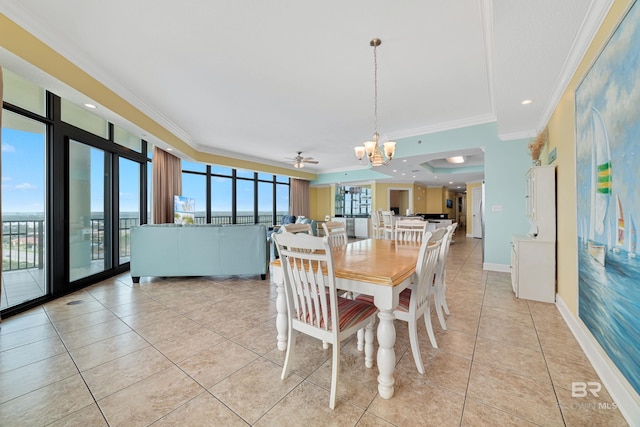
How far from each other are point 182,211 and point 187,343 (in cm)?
424

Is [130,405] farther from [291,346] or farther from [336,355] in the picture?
[336,355]

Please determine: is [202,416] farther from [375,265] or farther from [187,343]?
[375,265]

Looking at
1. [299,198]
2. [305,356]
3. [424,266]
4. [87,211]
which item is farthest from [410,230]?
[299,198]

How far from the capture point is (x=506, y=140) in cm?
428

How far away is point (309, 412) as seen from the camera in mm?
1360

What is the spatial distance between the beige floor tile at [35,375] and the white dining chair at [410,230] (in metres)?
3.23

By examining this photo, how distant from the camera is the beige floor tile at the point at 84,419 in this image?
1280mm

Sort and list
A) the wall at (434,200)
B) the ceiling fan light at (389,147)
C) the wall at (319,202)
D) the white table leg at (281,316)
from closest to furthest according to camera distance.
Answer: the white table leg at (281,316)
the ceiling fan light at (389,147)
the wall at (319,202)
the wall at (434,200)

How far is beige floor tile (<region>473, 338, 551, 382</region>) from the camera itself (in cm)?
168

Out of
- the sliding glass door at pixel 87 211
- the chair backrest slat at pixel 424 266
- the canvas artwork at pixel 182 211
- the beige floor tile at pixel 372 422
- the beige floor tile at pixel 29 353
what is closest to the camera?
the beige floor tile at pixel 372 422

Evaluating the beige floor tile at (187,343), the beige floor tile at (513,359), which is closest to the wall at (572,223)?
the beige floor tile at (513,359)

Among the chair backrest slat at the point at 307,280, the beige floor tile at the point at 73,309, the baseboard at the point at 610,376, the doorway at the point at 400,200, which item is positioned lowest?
the beige floor tile at the point at 73,309

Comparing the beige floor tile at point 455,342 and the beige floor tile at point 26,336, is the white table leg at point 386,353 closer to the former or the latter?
the beige floor tile at point 455,342

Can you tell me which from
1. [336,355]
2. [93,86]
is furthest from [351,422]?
[93,86]
